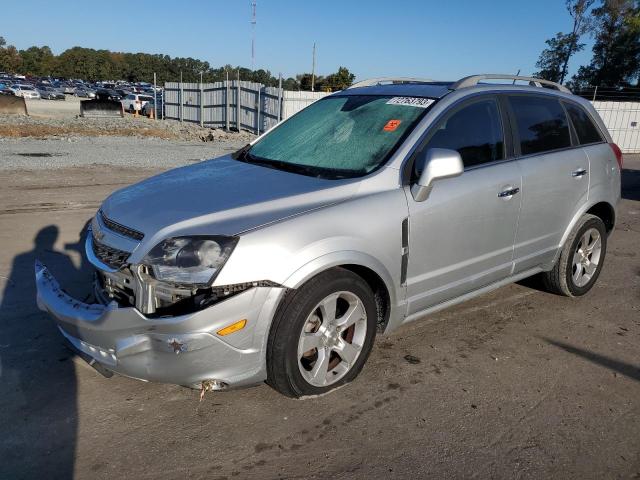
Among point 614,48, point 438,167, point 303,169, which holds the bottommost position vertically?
point 303,169

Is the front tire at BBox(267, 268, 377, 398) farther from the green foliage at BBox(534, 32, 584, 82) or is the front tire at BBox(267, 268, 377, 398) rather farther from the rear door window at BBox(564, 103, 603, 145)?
the green foliage at BBox(534, 32, 584, 82)

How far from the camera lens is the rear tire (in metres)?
4.80

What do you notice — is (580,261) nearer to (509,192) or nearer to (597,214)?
(597,214)

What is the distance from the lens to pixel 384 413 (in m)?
3.12

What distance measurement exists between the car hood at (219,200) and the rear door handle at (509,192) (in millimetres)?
1249

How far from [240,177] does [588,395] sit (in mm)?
2548

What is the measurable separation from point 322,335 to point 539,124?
8.68ft

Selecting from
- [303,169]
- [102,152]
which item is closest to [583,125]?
[303,169]

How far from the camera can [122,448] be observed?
2.75 metres

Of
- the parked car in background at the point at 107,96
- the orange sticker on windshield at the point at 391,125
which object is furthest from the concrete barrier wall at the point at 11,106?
the orange sticker on windshield at the point at 391,125

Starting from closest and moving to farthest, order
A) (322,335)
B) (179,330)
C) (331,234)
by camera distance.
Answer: (179,330) → (331,234) → (322,335)

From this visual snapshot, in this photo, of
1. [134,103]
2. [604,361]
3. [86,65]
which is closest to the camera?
[604,361]

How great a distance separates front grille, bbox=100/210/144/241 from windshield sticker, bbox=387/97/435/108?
2.04 metres

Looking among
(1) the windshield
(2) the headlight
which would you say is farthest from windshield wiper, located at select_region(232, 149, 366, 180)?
(2) the headlight
